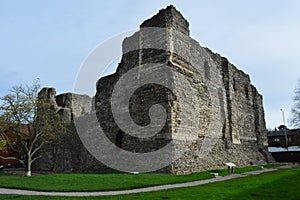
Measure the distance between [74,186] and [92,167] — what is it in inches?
355

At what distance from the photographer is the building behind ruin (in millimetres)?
15602

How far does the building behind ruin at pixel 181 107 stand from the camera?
614 inches

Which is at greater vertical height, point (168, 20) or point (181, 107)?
point (168, 20)

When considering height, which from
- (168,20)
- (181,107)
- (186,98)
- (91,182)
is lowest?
(91,182)

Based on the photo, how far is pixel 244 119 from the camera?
26.3 meters

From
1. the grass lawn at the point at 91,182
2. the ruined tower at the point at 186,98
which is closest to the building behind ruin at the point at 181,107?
the ruined tower at the point at 186,98

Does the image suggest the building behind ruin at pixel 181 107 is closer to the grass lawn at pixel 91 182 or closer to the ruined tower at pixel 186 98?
the ruined tower at pixel 186 98

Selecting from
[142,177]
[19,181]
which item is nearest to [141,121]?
[142,177]

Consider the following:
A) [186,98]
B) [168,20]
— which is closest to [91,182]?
[186,98]

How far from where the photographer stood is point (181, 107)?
1589 centimetres

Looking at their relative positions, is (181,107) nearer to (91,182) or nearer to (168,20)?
(168,20)

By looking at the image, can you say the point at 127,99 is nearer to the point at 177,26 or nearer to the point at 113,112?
the point at 113,112

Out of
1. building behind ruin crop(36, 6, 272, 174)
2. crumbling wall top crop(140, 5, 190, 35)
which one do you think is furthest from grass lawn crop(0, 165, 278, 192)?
crumbling wall top crop(140, 5, 190, 35)

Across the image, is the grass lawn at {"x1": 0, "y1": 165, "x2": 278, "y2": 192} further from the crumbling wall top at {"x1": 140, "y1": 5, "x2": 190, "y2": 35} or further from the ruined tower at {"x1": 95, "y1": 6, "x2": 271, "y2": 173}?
the crumbling wall top at {"x1": 140, "y1": 5, "x2": 190, "y2": 35}
